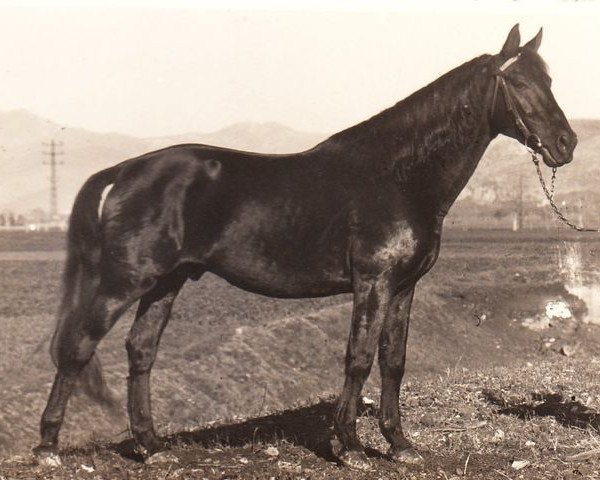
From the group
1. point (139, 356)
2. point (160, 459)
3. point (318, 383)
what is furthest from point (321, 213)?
point (318, 383)

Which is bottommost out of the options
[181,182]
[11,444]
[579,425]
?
[11,444]

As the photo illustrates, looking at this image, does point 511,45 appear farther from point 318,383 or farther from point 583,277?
point 583,277

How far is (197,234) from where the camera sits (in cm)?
517

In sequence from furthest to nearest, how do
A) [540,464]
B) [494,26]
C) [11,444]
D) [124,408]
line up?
1. [494,26]
2. [124,408]
3. [11,444]
4. [540,464]

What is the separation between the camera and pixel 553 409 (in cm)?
702

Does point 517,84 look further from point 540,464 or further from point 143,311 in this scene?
point 143,311

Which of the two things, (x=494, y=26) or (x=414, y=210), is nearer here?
(x=414, y=210)

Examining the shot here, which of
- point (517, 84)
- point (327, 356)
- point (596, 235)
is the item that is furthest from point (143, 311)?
point (596, 235)

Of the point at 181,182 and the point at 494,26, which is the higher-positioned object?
the point at 494,26

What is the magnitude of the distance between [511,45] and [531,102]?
14.9 inches

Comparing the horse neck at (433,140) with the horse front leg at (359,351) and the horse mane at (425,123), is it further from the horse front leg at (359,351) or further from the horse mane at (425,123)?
the horse front leg at (359,351)

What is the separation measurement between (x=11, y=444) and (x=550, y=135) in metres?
5.95

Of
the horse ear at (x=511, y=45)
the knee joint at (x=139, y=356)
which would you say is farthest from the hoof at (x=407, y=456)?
the horse ear at (x=511, y=45)

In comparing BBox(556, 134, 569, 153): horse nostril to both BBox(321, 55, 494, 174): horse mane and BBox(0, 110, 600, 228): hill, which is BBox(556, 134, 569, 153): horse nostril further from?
BBox(0, 110, 600, 228): hill
